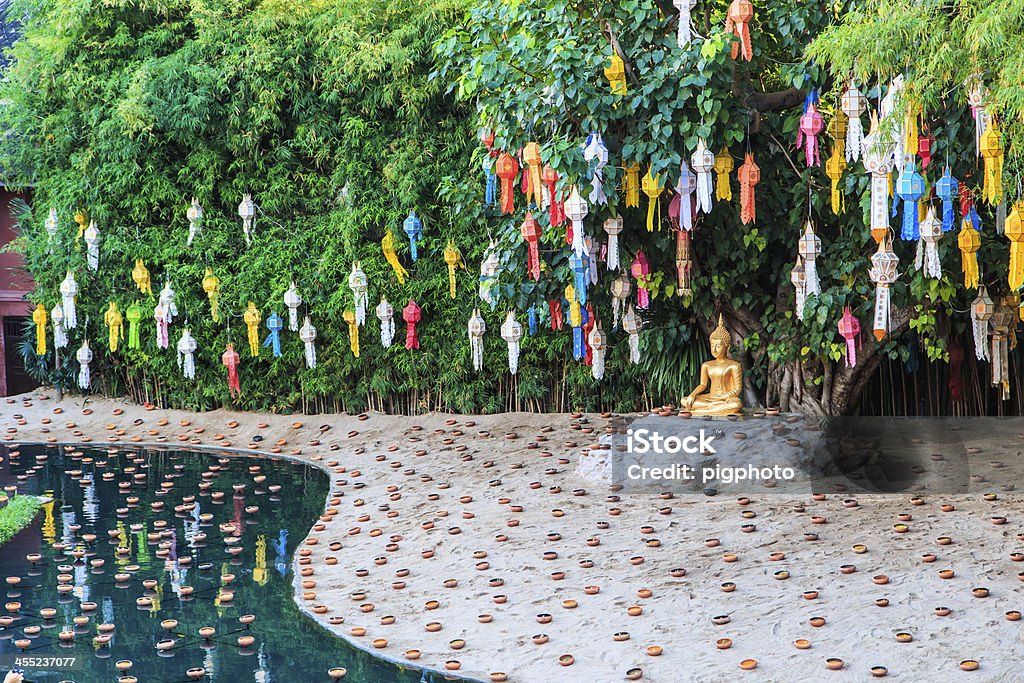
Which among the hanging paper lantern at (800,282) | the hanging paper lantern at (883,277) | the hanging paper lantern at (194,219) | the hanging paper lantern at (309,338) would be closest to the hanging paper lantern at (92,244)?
the hanging paper lantern at (194,219)

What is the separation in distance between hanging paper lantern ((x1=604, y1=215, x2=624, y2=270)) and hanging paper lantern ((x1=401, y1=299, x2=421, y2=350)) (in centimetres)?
283

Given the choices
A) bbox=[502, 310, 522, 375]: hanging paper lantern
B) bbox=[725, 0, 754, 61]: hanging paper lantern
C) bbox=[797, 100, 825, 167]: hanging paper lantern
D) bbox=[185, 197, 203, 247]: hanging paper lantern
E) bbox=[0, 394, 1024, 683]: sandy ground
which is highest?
bbox=[725, 0, 754, 61]: hanging paper lantern

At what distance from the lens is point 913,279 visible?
6648 millimetres

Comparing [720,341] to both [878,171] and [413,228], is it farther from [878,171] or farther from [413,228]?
[413,228]

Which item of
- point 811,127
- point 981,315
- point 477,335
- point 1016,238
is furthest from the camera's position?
point 477,335

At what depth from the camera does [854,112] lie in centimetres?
589

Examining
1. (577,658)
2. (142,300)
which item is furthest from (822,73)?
(142,300)

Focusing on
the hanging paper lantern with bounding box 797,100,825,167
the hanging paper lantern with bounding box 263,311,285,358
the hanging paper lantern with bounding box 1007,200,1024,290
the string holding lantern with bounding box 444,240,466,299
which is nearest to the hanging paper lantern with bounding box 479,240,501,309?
the string holding lantern with bounding box 444,240,466,299

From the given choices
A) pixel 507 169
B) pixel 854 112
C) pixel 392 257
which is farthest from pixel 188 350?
pixel 854 112

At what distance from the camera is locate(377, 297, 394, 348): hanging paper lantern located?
944cm

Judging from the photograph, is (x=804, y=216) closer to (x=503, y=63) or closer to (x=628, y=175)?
(x=628, y=175)

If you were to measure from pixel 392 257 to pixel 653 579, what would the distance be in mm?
4696

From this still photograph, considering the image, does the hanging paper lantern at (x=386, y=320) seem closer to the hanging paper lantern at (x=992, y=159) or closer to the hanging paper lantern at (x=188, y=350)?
the hanging paper lantern at (x=188, y=350)

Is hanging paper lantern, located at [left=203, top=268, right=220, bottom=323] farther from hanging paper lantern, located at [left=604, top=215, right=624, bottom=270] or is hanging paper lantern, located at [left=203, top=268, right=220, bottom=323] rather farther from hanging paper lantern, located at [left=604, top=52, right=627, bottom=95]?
hanging paper lantern, located at [left=604, top=52, right=627, bottom=95]
